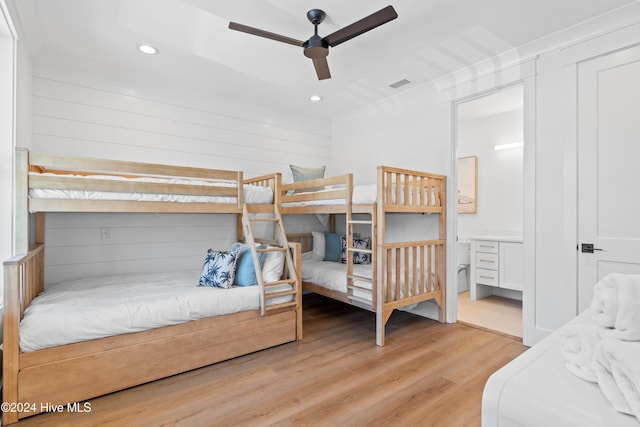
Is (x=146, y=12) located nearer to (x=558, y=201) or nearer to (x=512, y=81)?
(x=512, y=81)

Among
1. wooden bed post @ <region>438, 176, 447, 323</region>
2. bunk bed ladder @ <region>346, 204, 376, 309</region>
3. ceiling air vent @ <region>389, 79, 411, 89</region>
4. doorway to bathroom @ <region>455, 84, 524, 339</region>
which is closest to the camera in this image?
bunk bed ladder @ <region>346, 204, 376, 309</region>

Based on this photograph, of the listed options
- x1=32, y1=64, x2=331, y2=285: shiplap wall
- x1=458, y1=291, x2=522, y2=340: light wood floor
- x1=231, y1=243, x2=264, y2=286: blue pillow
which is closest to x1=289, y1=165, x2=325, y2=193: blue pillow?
x1=32, y1=64, x2=331, y2=285: shiplap wall

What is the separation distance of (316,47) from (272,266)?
1866 mm

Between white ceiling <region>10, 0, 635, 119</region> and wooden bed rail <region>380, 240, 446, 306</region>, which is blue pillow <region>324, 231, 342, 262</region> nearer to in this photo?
wooden bed rail <region>380, 240, 446, 306</region>

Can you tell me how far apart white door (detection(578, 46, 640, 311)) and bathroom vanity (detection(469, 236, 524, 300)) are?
1547mm

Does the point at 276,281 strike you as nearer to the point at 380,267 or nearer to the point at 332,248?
the point at 380,267

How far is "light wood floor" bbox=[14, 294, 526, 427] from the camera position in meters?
1.88

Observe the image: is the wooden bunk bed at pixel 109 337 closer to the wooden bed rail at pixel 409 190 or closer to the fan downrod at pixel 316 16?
the wooden bed rail at pixel 409 190

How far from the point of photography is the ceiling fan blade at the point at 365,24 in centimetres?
203

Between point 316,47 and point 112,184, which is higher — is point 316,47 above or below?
above

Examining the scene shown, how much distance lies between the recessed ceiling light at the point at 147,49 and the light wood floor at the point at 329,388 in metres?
2.73

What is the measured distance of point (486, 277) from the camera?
14.4 ft

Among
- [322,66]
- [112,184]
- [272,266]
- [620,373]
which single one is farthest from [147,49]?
[620,373]

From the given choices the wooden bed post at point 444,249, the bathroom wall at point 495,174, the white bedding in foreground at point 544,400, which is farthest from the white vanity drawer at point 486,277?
the white bedding in foreground at point 544,400
